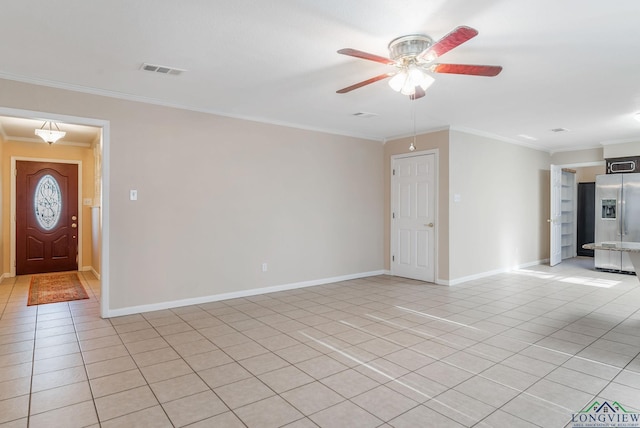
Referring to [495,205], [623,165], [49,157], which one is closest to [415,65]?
[495,205]

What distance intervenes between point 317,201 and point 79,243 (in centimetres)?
485

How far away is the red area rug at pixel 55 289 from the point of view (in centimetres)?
494

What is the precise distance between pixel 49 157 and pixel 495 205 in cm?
815

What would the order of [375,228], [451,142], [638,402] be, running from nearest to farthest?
[638,402], [451,142], [375,228]

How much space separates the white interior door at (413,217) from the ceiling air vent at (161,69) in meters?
4.00

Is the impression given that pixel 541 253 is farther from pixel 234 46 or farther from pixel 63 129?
pixel 63 129

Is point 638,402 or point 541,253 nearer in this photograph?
point 638,402

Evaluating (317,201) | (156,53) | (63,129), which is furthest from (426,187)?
(63,129)

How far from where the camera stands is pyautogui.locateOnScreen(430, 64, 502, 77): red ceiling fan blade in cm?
257

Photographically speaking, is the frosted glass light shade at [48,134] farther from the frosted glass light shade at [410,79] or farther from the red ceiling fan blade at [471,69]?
the red ceiling fan blade at [471,69]

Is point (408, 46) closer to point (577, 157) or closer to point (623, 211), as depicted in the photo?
point (623, 211)

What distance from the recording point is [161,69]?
3.40 meters

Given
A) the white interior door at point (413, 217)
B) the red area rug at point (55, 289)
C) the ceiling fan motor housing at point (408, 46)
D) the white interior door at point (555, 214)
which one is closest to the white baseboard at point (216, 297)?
the white interior door at point (413, 217)

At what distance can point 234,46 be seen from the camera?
114 inches
